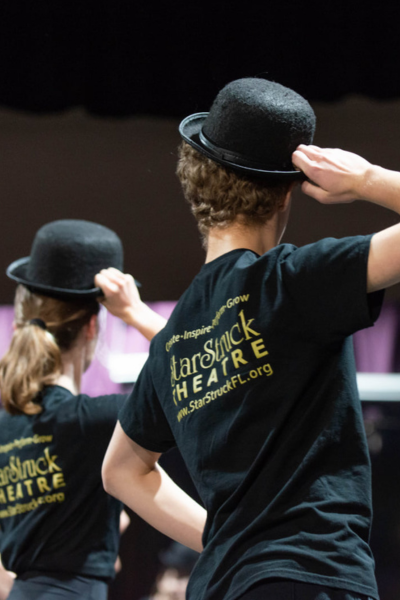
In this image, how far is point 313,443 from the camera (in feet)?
2.87

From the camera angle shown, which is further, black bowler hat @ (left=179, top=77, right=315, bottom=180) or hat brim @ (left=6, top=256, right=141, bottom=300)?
hat brim @ (left=6, top=256, right=141, bottom=300)

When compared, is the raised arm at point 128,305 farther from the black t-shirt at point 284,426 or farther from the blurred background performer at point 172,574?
the blurred background performer at point 172,574

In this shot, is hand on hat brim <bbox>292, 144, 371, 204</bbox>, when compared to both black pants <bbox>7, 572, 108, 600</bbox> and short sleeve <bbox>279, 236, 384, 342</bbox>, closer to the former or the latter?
short sleeve <bbox>279, 236, 384, 342</bbox>

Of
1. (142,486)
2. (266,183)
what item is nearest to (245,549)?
(142,486)

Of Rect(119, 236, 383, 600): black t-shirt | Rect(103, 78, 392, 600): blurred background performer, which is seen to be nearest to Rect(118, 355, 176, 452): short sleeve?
Rect(103, 78, 392, 600): blurred background performer

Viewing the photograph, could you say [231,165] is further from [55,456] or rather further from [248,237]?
[55,456]

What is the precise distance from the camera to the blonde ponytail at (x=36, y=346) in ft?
5.50

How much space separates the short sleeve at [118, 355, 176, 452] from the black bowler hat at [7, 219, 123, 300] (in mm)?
617

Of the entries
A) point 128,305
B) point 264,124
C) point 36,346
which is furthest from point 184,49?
point 264,124

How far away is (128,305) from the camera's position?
144cm

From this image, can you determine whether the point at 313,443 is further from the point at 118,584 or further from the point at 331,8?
the point at 118,584

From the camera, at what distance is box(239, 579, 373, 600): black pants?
2.68ft

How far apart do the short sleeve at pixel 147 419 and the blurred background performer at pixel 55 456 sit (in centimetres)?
47

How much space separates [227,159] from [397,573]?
10.9 ft
